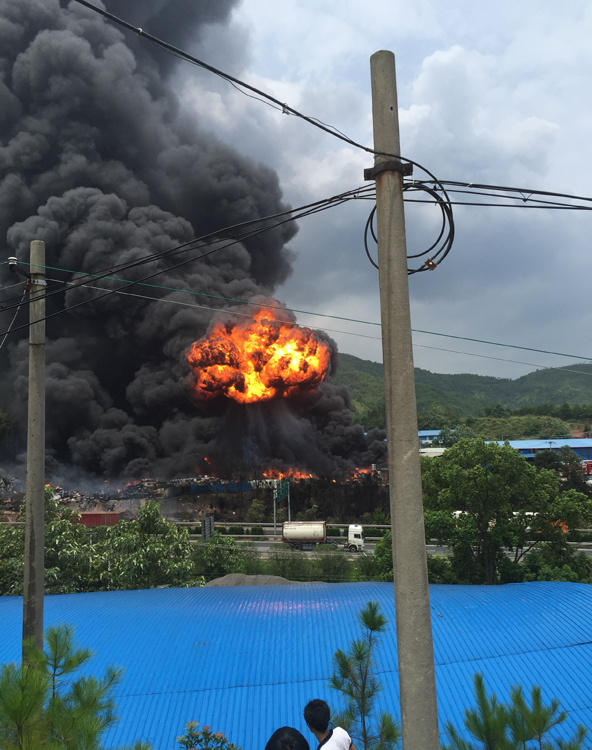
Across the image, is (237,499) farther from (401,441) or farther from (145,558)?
(401,441)

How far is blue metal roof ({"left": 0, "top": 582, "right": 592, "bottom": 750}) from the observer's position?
1023 cm

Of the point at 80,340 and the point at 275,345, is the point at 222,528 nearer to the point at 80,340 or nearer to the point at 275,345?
the point at 275,345

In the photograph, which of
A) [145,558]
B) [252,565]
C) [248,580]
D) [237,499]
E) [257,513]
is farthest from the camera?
[237,499]

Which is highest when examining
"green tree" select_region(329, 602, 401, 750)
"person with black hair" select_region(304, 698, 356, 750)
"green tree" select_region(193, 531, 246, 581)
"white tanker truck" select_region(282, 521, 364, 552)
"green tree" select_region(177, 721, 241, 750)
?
"person with black hair" select_region(304, 698, 356, 750)

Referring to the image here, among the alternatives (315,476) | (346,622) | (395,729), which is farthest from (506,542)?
(315,476)

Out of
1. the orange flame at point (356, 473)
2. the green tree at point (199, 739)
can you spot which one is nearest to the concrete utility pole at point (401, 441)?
the green tree at point (199, 739)

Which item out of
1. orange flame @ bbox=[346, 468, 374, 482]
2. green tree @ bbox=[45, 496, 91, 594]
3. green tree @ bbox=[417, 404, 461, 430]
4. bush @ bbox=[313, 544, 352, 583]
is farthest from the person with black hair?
green tree @ bbox=[417, 404, 461, 430]

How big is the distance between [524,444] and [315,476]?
3865cm

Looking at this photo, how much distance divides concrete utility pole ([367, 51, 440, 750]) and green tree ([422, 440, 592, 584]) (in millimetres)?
20946

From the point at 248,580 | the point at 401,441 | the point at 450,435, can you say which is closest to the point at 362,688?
the point at 401,441

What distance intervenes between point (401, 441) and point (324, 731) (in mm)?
2525

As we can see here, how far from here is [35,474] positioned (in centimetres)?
750

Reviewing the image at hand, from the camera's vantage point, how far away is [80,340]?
70750 millimetres

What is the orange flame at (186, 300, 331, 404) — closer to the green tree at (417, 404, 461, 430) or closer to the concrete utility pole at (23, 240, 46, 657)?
the green tree at (417, 404, 461, 430)
